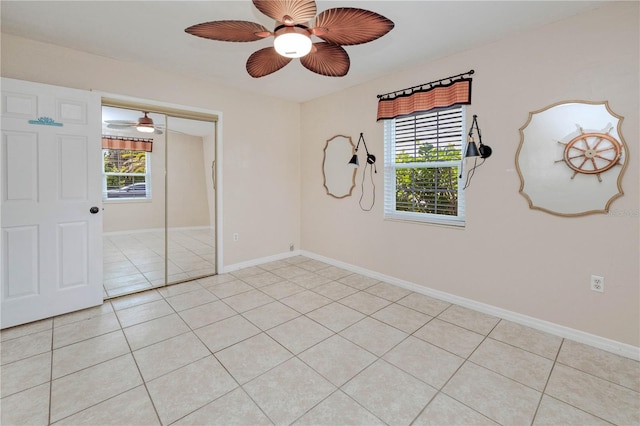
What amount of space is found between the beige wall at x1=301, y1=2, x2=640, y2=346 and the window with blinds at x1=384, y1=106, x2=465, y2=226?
135mm

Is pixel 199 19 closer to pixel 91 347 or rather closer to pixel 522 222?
pixel 91 347

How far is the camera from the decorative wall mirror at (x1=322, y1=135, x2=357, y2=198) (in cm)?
403

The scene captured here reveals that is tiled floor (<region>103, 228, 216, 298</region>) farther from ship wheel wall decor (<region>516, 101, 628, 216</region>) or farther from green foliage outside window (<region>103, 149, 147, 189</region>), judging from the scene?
ship wheel wall decor (<region>516, 101, 628, 216</region>)

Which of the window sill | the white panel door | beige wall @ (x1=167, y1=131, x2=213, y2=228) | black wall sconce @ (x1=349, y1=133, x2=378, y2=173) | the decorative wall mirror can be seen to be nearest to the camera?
the white panel door

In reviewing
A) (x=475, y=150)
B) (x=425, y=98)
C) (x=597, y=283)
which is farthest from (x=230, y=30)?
(x=597, y=283)

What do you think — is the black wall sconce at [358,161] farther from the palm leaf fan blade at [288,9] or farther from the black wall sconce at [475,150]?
the palm leaf fan blade at [288,9]

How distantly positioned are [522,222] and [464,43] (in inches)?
66.5

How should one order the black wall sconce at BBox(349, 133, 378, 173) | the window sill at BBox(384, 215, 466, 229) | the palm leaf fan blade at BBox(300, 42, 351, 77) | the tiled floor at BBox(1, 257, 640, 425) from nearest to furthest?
the tiled floor at BBox(1, 257, 640, 425)
the palm leaf fan blade at BBox(300, 42, 351, 77)
the window sill at BBox(384, 215, 466, 229)
the black wall sconce at BBox(349, 133, 378, 173)

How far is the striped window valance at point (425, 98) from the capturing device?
2820 millimetres

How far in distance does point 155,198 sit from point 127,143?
0.68 metres

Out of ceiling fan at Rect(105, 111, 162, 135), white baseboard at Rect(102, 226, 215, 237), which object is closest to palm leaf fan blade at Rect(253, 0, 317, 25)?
ceiling fan at Rect(105, 111, 162, 135)

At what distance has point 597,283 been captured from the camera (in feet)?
7.34

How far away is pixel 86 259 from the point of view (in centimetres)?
287

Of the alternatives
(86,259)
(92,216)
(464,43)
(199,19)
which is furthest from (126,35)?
(464,43)
